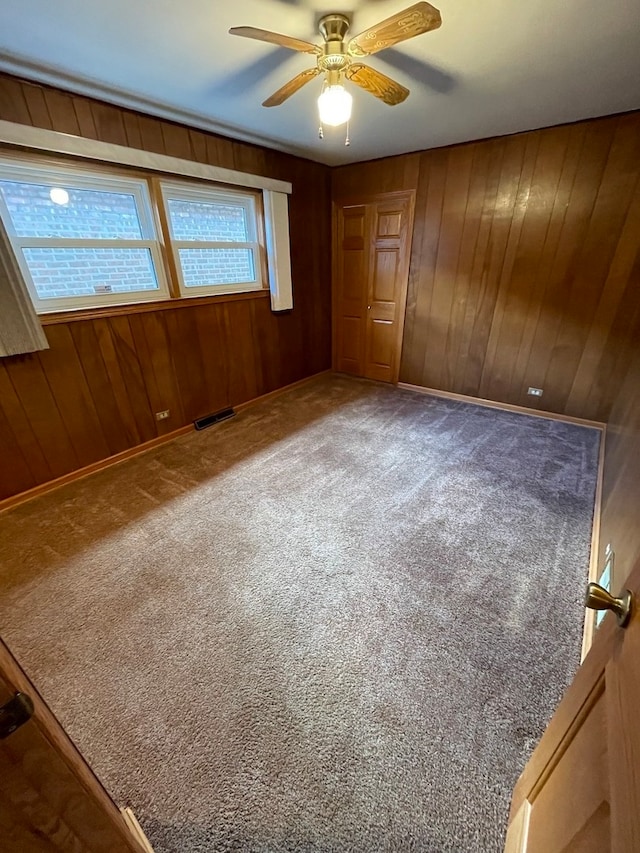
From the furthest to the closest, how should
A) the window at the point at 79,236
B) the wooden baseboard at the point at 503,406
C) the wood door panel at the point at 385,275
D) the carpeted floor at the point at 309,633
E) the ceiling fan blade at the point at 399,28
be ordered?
the wood door panel at the point at 385,275, the wooden baseboard at the point at 503,406, the window at the point at 79,236, the ceiling fan blade at the point at 399,28, the carpeted floor at the point at 309,633

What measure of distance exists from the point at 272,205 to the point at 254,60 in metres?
1.45

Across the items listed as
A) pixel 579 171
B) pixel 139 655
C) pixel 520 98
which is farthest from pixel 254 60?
pixel 139 655

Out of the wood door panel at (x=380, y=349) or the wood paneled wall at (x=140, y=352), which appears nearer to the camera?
the wood paneled wall at (x=140, y=352)

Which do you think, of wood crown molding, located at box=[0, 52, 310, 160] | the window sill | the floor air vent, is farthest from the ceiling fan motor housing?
the floor air vent

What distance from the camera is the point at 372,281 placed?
3984mm

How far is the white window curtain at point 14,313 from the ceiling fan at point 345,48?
5.49ft

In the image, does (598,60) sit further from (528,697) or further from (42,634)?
(42,634)

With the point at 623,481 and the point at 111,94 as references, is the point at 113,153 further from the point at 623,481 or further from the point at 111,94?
the point at 623,481

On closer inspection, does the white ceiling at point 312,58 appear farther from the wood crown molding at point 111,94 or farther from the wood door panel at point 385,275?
the wood door panel at point 385,275

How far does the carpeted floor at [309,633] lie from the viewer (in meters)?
1.03

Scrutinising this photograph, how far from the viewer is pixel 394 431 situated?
10.3 feet

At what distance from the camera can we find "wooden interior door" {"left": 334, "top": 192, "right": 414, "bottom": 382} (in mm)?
3654

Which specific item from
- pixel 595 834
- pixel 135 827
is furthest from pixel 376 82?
pixel 135 827

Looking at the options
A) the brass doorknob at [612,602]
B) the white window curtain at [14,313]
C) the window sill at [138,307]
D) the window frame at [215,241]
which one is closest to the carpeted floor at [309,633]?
the brass doorknob at [612,602]
